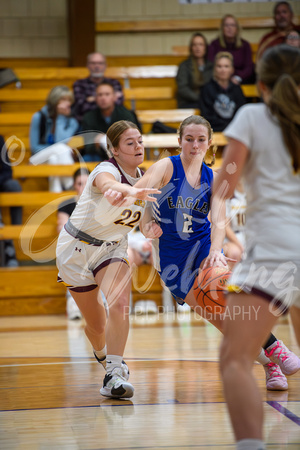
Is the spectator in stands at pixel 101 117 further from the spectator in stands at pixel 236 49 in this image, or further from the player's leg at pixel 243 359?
the player's leg at pixel 243 359

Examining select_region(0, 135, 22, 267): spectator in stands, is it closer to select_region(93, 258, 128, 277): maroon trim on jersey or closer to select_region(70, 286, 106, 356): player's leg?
select_region(70, 286, 106, 356): player's leg

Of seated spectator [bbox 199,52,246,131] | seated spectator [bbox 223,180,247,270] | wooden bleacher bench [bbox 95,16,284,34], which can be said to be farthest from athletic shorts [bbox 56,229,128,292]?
wooden bleacher bench [bbox 95,16,284,34]

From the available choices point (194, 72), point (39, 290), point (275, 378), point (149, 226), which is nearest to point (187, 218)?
point (149, 226)

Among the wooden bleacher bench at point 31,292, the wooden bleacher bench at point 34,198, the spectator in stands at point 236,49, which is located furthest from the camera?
the spectator in stands at point 236,49

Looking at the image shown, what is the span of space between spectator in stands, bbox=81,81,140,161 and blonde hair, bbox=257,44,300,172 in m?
5.35

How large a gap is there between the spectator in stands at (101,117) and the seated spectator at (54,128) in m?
0.21

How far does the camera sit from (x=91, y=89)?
7922mm

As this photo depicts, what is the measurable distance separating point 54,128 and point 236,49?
9.62 feet

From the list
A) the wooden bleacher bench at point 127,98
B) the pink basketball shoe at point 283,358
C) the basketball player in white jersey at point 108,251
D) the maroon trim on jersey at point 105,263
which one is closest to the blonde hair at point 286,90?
the basketball player in white jersey at point 108,251

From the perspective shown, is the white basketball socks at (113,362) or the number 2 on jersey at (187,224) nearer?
the white basketball socks at (113,362)

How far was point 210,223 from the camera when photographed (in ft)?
11.5

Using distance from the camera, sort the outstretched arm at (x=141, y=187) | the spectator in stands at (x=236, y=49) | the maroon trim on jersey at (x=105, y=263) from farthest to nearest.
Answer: the spectator in stands at (x=236, y=49), the maroon trim on jersey at (x=105, y=263), the outstretched arm at (x=141, y=187)

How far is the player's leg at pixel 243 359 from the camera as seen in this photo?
1.84 meters

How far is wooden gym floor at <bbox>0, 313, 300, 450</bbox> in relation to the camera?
248 cm
